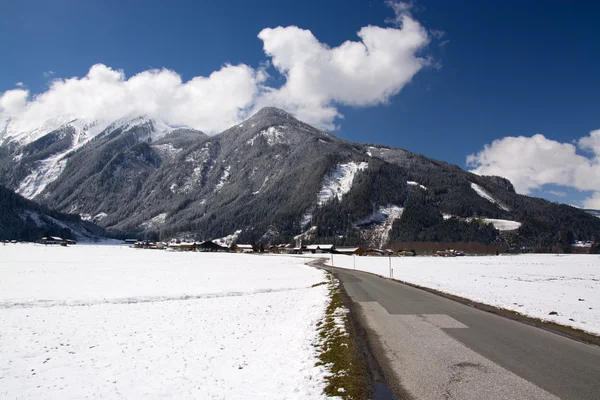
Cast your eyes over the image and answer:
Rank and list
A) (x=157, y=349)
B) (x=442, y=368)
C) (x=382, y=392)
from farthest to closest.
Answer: (x=157, y=349) < (x=442, y=368) < (x=382, y=392)

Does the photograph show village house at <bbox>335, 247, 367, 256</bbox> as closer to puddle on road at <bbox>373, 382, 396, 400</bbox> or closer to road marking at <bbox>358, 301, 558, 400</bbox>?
road marking at <bbox>358, 301, 558, 400</bbox>

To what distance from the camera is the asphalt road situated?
23.4 feet

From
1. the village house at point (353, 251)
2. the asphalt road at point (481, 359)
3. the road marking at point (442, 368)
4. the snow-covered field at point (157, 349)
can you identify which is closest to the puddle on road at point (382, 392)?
the asphalt road at point (481, 359)

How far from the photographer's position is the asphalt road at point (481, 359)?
23.4 ft

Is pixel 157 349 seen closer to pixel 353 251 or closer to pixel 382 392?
pixel 382 392

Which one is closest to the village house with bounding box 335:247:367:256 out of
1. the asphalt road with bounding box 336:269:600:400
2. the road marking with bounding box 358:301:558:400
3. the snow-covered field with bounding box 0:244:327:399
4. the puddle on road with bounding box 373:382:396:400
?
the snow-covered field with bounding box 0:244:327:399

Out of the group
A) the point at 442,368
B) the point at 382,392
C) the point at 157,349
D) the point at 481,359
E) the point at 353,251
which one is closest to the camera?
the point at 382,392

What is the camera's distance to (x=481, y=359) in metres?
9.19

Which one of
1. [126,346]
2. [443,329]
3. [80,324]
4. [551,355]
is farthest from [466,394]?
[80,324]

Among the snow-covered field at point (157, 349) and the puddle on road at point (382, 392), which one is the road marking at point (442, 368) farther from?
the snow-covered field at point (157, 349)

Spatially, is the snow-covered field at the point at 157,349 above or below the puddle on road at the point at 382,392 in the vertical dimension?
below

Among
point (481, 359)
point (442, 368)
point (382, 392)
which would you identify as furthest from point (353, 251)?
point (382, 392)

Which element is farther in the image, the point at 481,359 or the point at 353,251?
the point at 353,251

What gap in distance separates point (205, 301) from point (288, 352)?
13570 millimetres
